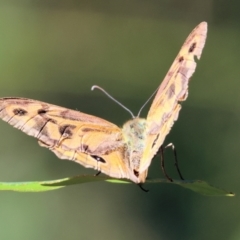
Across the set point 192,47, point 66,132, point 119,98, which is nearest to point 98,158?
point 66,132

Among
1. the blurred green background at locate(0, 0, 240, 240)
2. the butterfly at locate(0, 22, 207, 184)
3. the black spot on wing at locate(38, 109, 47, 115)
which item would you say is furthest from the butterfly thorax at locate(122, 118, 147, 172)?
the blurred green background at locate(0, 0, 240, 240)

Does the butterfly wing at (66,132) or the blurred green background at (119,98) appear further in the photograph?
the blurred green background at (119,98)

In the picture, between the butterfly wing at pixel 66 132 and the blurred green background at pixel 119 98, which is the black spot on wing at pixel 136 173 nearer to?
the butterfly wing at pixel 66 132

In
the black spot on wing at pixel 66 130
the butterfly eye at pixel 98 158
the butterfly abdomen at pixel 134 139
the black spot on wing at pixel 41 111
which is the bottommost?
the butterfly eye at pixel 98 158

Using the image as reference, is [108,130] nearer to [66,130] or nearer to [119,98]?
[66,130]

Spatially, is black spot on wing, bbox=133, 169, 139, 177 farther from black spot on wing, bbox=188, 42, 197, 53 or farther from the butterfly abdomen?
black spot on wing, bbox=188, 42, 197, 53

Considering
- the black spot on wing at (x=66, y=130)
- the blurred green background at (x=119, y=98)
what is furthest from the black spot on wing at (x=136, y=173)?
the blurred green background at (x=119, y=98)

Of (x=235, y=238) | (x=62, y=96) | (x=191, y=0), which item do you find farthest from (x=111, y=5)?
(x=235, y=238)

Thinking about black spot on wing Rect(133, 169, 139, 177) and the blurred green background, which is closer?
black spot on wing Rect(133, 169, 139, 177)
